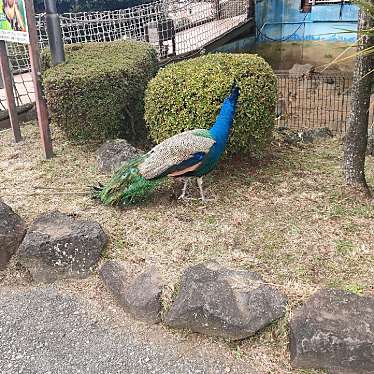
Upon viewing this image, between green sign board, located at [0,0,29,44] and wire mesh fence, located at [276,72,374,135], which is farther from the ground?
green sign board, located at [0,0,29,44]

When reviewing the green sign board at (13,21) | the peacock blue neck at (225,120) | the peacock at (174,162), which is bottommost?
the peacock at (174,162)

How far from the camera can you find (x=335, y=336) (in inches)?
87.5

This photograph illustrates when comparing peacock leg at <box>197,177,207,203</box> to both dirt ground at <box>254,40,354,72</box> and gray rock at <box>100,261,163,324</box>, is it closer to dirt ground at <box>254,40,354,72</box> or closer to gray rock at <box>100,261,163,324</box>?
gray rock at <box>100,261,163,324</box>

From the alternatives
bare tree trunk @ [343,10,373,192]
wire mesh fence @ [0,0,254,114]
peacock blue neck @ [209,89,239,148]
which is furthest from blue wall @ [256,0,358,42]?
peacock blue neck @ [209,89,239,148]

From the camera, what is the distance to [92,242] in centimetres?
304

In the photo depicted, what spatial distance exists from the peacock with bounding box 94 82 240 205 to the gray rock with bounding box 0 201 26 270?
66 centimetres

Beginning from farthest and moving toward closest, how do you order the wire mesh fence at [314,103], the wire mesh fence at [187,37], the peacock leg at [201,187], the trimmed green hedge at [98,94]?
the wire mesh fence at [314,103]
the wire mesh fence at [187,37]
the trimmed green hedge at [98,94]
the peacock leg at [201,187]

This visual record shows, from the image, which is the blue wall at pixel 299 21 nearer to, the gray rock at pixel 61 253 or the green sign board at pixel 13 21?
the green sign board at pixel 13 21

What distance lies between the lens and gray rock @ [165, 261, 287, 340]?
2447 mm

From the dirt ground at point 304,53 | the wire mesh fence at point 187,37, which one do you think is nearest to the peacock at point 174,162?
the wire mesh fence at point 187,37

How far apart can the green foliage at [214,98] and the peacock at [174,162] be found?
47 cm

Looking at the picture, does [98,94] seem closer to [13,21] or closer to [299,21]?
[13,21]

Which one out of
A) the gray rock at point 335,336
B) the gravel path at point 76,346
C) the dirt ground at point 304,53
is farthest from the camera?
the dirt ground at point 304,53

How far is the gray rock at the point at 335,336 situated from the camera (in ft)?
7.18
